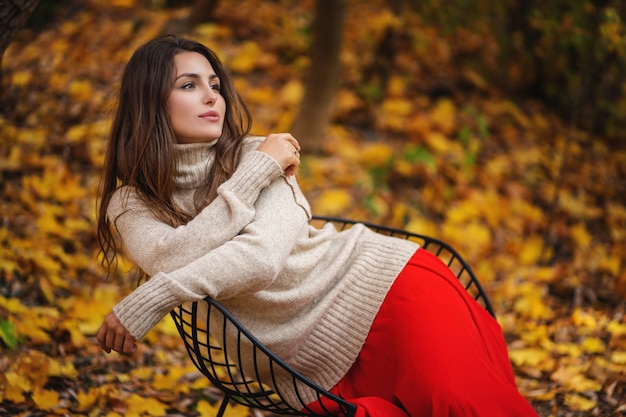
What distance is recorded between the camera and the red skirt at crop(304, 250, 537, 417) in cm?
169

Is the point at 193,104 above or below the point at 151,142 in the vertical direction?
above

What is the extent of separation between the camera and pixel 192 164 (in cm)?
204

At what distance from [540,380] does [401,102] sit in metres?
2.89

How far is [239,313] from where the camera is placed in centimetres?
201

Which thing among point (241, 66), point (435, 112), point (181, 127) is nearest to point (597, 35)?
point (435, 112)

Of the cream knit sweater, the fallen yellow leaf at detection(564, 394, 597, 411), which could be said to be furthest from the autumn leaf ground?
the cream knit sweater

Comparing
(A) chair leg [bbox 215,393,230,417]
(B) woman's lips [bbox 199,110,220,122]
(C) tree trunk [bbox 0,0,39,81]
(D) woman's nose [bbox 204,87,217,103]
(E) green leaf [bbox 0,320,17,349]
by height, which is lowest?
(A) chair leg [bbox 215,393,230,417]

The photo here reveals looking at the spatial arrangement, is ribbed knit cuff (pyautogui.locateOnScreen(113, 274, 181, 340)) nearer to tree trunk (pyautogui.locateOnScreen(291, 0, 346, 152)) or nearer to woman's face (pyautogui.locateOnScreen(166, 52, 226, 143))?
woman's face (pyautogui.locateOnScreen(166, 52, 226, 143))

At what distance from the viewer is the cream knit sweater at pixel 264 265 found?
5.78ft

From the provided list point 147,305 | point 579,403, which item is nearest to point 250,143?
point 147,305

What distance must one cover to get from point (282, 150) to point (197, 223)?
1.20 ft

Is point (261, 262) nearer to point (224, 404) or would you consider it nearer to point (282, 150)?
point (282, 150)

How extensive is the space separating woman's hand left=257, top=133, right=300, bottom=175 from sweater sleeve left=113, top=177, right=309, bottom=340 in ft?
0.71

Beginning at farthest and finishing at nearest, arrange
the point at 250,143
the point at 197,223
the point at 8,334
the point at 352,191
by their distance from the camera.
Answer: the point at 352,191 → the point at 8,334 → the point at 250,143 → the point at 197,223
